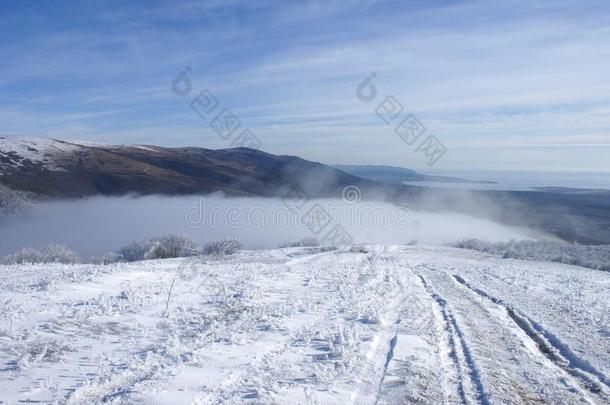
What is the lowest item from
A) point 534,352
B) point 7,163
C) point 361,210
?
point 534,352

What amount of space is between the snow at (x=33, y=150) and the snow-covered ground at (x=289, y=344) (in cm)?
16851

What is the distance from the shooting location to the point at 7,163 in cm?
15462

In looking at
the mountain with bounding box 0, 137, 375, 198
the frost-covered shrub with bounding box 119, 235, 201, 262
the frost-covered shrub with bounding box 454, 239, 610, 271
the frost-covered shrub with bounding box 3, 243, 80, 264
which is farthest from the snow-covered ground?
the mountain with bounding box 0, 137, 375, 198

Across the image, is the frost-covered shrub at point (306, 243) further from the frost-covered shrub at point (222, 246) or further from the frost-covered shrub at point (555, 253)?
the frost-covered shrub at point (555, 253)

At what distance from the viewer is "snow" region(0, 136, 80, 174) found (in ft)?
530

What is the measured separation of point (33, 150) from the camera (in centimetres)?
17312

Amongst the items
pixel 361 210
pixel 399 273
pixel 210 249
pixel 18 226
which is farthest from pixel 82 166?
pixel 399 273

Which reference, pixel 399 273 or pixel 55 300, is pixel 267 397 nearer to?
pixel 55 300

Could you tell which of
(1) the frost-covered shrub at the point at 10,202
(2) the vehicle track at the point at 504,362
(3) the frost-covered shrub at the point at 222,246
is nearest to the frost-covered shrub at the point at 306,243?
(3) the frost-covered shrub at the point at 222,246

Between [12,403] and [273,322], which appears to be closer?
[12,403]

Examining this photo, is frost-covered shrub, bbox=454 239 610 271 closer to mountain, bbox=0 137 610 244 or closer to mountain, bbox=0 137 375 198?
mountain, bbox=0 137 610 244

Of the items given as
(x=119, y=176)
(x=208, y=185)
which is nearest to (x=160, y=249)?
(x=208, y=185)

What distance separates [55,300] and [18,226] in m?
108

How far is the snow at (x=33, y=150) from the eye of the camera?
162m
